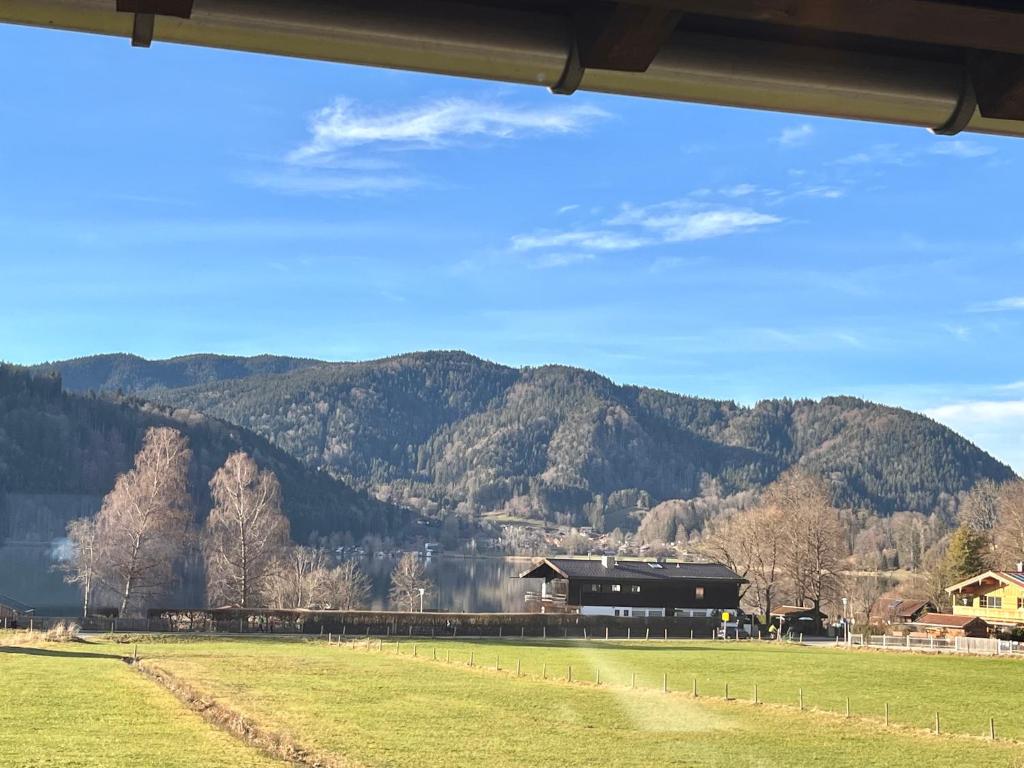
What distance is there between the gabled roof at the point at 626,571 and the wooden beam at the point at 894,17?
252 feet

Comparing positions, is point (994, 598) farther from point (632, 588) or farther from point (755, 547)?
point (632, 588)

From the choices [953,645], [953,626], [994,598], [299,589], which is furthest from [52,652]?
[994,598]

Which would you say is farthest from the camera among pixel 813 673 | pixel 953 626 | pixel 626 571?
pixel 626 571

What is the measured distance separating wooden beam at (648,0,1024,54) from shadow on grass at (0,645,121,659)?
154 feet

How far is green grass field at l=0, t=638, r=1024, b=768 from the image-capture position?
23.6 m

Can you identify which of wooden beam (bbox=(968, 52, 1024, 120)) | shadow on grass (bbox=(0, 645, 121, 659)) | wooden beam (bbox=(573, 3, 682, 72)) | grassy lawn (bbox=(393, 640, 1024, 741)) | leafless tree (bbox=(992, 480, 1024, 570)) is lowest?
shadow on grass (bbox=(0, 645, 121, 659))

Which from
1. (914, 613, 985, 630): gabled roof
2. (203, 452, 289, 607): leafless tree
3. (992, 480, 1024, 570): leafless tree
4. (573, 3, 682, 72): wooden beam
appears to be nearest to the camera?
(573, 3, 682, 72): wooden beam

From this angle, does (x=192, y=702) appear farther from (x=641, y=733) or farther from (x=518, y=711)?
(x=641, y=733)

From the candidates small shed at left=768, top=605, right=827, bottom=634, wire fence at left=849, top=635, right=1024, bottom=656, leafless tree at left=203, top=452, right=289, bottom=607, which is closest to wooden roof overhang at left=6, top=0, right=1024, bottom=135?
wire fence at left=849, top=635, right=1024, bottom=656

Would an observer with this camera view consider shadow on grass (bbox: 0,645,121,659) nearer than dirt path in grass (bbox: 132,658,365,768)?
No

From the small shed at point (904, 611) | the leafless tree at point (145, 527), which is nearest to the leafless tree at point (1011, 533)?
the small shed at point (904, 611)

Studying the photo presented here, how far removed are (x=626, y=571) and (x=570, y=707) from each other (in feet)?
169

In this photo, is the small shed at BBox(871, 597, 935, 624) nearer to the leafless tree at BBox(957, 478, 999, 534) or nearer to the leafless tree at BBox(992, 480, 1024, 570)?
the leafless tree at BBox(992, 480, 1024, 570)

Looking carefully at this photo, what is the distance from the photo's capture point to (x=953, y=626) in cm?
7662
